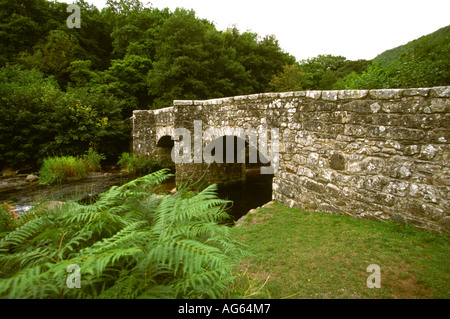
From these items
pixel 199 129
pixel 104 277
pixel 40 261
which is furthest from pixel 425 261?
pixel 199 129

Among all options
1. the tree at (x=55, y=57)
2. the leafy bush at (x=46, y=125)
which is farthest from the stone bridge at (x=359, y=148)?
the tree at (x=55, y=57)

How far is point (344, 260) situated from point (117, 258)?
9.68 feet

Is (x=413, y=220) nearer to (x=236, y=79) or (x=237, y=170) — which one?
(x=237, y=170)

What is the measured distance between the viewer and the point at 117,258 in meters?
1.06

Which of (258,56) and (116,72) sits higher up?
(258,56)

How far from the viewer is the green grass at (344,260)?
2.52 m

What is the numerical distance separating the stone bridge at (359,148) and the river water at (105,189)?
230 centimetres

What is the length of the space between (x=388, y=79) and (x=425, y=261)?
456 cm

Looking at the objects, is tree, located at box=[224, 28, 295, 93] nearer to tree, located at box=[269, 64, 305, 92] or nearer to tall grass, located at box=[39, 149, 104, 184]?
tree, located at box=[269, 64, 305, 92]

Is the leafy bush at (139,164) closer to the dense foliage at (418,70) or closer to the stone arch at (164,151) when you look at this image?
the stone arch at (164,151)

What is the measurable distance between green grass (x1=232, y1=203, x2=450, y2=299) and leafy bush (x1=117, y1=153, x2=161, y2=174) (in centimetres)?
895

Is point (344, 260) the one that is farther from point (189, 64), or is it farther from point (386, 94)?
point (189, 64)

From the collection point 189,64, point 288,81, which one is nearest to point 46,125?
point 189,64

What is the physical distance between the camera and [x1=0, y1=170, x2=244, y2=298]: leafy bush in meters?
1.02
